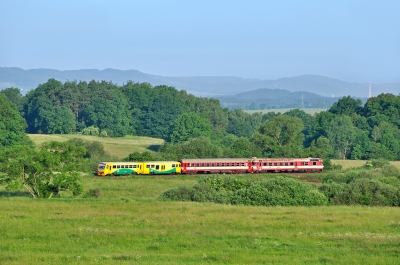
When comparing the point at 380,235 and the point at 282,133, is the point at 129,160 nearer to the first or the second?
the point at 282,133

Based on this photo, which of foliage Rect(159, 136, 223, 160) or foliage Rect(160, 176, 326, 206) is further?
foliage Rect(159, 136, 223, 160)

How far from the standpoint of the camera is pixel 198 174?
5978 centimetres

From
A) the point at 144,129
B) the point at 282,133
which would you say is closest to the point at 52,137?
the point at 144,129

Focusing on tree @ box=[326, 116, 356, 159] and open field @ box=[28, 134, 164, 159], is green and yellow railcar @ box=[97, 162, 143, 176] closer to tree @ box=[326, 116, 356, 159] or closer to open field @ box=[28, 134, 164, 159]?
open field @ box=[28, 134, 164, 159]

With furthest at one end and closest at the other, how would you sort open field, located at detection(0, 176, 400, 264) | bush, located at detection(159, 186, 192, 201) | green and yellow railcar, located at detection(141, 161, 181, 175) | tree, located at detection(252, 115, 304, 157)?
tree, located at detection(252, 115, 304, 157), green and yellow railcar, located at detection(141, 161, 181, 175), bush, located at detection(159, 186, 192, 201), open field, located at detection(0, 176, 400, 264)

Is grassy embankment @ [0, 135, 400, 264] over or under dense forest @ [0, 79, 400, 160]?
under

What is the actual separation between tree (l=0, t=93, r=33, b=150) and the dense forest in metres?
0.12

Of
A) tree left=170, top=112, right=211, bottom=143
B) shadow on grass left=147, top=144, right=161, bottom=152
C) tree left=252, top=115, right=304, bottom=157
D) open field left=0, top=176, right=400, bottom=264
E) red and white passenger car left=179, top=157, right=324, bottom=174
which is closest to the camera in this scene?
open field left=0, top=176, right=400, bottom=264

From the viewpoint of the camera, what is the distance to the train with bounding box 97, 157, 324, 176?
5809 centimetres

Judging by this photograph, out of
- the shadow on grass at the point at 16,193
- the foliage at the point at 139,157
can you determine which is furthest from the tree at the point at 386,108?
the shadow on grass at the point at 16,193

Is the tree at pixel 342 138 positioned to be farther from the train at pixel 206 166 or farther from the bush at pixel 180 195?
the bush at pixel 180 195

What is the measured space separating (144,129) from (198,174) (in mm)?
64325

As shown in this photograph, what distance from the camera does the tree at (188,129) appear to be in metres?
99.3

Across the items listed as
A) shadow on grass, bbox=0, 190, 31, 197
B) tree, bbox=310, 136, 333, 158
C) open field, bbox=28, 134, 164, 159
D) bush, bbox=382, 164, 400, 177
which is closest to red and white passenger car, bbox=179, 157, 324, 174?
bush, bbox=382, 164, 400, 177
